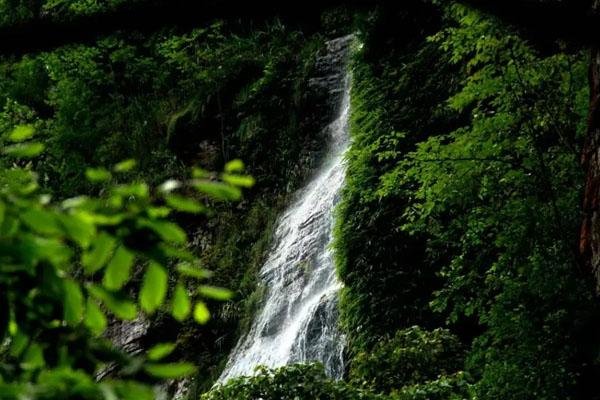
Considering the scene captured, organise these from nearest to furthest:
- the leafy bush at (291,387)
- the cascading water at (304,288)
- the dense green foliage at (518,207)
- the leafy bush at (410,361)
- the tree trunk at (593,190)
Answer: the tree trunk at (593,190), the dense green foliage at (518,207), the leafy bush at (291,387), the leafy bush at (410,361), the cascading water at (304,288)

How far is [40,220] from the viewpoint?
1.11 m

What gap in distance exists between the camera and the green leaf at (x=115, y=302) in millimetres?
1185

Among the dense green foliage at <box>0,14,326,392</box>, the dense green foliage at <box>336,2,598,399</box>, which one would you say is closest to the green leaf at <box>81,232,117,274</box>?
the dense green foliage at <box>336,2,598,399</box>

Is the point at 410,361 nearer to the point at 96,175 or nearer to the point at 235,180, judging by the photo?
the point at 235,180

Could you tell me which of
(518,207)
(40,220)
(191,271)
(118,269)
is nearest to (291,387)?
(518,207)

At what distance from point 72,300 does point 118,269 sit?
84 millimetres

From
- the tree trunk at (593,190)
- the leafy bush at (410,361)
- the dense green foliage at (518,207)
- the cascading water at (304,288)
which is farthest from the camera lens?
the cascading water at (304,288)

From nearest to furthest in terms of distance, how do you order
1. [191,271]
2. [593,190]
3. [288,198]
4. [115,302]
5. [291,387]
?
[115,302]
[191,271]
[593,190]
[291,387]
[288,198]

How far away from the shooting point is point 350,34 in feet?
66.3

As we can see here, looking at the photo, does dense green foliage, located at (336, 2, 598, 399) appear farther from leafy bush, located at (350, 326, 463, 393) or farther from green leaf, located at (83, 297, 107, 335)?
green leaf, located at (83, 297, 107, 335)

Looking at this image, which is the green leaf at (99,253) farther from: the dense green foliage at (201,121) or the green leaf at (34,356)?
the dense green foliage at (201,121)

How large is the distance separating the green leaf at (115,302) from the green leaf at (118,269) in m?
0.01

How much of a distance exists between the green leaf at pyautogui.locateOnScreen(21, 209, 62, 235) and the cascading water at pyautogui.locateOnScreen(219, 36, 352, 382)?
10088 millimetres

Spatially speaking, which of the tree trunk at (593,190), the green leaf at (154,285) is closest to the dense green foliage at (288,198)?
the green leaf at (154,285)
